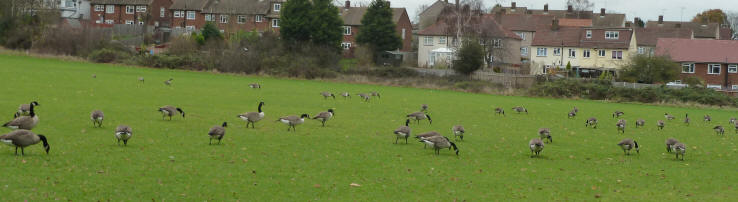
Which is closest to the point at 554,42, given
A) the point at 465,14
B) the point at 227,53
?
the point at 465,14

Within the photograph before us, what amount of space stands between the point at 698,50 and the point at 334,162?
8232 centimetres

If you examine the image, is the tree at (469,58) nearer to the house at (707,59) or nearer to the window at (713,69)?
the house at (707,59)

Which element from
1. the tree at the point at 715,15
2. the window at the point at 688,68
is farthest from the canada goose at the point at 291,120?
the tree at the point at 715,15

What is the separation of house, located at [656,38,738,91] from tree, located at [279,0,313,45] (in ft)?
148

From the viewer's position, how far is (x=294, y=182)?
17.4 meters

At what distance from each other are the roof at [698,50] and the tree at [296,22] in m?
45.2

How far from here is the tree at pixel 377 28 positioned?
102m

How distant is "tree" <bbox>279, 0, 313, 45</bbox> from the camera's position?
95.5 meters

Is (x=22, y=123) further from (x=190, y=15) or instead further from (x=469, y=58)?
(x=190, y=15)

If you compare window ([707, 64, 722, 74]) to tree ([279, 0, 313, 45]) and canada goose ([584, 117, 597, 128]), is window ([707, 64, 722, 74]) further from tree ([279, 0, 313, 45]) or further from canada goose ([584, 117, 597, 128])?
canada goose ([584, 117, 597, 128])

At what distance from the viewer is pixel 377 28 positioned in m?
102

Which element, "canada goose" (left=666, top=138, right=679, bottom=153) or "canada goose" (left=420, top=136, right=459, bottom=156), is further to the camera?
"canada goose" (left=666, top=138, right=679, bottom=153)

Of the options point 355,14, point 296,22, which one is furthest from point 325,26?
point 355,14

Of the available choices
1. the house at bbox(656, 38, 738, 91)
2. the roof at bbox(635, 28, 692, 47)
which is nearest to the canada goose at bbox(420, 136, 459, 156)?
the house at bbox(656, 38, 738, 91)
